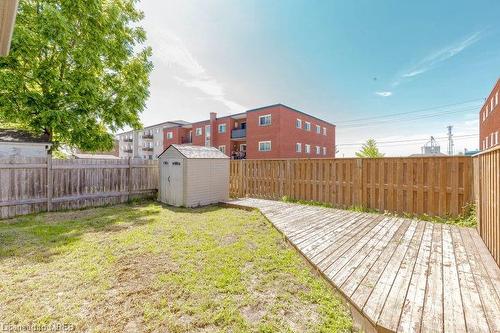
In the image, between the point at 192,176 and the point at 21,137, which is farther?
the point at 21,137

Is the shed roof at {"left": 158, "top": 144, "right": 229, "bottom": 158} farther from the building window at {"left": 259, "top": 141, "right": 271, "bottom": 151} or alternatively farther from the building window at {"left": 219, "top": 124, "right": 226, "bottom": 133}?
the building window at {"left": 219, "top": 124, "right": 226, "bottom": 133}

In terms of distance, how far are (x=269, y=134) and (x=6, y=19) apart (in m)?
25.6

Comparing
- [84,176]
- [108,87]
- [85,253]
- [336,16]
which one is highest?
[336,16]

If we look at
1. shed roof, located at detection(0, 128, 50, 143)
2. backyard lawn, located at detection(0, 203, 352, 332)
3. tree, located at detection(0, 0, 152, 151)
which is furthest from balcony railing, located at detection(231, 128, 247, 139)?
backyard lawn, located at detection(0, 203, 352, 332)

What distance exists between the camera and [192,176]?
8.94 m

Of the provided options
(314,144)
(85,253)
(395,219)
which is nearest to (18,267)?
(85,253)

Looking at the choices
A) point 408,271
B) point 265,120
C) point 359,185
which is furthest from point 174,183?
point 265,120

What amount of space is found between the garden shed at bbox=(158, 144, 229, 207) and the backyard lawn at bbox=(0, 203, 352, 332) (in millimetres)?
3298

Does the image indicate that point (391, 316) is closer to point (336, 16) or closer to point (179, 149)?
point (179, 149)

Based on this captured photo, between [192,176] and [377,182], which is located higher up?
[192,176]

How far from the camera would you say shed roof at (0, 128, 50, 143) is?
31.4 feet

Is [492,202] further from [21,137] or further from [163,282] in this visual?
[21,137]

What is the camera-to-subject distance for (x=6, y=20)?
248cm

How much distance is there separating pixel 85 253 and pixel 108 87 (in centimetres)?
970
